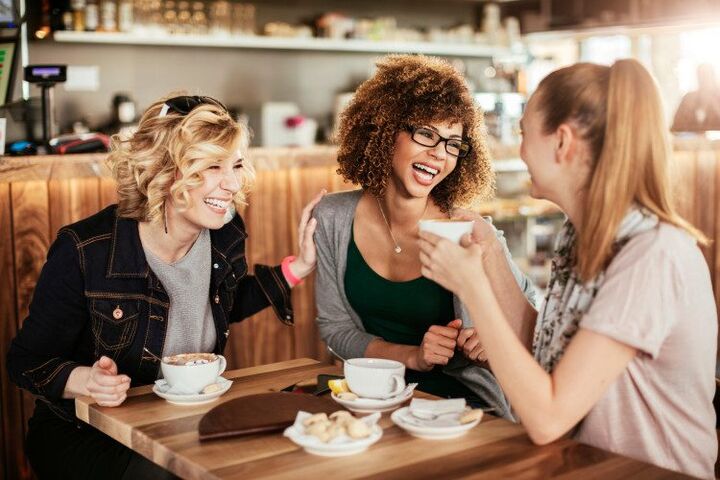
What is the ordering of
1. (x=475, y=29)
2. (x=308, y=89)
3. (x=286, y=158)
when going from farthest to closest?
(x=475, y=29) < (x=308, y=89) < (x=286, y=158)

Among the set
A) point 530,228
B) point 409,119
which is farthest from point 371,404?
point 530,228

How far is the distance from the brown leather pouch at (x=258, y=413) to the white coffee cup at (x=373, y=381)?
0.20 feet

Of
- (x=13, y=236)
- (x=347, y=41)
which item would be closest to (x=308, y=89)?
(x=347, y=41)

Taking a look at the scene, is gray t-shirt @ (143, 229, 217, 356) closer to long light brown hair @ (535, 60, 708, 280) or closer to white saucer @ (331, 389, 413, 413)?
white saucer @ (331, 389, 413, 413)

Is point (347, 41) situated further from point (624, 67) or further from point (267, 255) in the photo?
point (624, 67)

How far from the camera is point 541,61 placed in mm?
7617

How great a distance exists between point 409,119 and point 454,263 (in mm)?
953

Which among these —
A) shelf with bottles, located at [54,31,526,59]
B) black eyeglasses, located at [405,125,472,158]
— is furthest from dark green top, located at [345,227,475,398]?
shelf with bottles, located at [54,31,526,59]

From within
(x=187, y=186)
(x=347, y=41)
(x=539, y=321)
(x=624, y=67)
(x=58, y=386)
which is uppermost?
(x=347, y=41)

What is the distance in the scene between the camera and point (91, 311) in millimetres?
2277

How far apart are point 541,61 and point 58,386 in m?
6.19

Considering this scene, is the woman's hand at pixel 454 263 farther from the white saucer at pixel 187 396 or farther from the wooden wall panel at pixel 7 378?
the wooden wall panel at pixel 7 378

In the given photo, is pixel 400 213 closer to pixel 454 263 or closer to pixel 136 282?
pixel 136 282

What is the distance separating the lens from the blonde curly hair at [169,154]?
7.52ft
